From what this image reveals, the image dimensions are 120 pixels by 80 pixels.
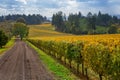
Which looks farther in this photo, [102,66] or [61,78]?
[61,78]

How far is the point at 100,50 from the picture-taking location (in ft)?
72.3

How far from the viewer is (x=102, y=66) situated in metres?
21.3

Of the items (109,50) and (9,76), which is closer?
(109,50)

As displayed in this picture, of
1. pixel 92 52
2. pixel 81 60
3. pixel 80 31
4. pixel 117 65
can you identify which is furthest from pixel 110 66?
pixel 80 31

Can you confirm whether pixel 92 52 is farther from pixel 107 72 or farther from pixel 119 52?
pixel 119 52

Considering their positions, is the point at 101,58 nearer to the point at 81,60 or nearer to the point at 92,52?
the point at 92,52

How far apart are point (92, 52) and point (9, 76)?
9.01 metres

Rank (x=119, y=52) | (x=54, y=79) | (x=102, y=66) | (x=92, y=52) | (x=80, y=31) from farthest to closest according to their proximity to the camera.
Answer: (x=80, y=31)
(x=54, y=79)
(x=92, y=52)
(x=102, y=66)
(x=119, y=52)

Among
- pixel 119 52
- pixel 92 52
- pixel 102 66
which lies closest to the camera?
pixel 119 52

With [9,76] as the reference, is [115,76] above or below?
above

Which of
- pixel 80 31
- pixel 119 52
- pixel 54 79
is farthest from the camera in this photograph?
pixel 80 31

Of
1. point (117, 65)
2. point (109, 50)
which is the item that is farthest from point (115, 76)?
point (109, 50)

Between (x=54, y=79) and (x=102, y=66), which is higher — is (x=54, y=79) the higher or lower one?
the lower one

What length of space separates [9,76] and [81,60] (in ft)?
25.8
